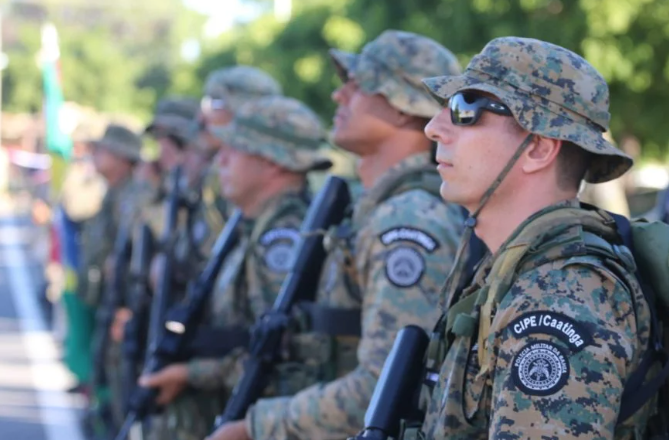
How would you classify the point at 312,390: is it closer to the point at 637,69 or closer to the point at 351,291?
the point at 351,291

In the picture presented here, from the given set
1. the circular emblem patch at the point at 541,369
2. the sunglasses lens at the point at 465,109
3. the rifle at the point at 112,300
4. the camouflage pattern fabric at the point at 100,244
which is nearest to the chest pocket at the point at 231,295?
the sunglasses lens at the point at 465,109

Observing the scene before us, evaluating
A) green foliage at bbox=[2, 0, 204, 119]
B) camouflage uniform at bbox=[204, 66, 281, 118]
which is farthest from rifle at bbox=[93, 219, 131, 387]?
green foliage at bbox=[2, 0, 204, 119]

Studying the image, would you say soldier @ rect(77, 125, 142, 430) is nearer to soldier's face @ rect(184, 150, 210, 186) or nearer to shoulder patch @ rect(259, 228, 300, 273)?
soldier's face @ rect(184, 150, 210, 186)

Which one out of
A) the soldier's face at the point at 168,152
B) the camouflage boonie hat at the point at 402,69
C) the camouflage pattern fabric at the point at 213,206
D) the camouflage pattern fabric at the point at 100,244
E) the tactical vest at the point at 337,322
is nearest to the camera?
the tactical vest at the point at 337,322

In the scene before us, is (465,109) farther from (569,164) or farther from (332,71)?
(332,71)

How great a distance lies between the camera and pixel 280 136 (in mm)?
4480

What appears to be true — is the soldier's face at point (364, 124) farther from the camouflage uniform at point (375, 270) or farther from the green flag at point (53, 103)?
the green flag at point (53, 103)

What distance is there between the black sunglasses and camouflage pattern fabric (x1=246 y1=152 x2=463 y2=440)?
0.69m

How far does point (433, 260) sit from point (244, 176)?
152 centimetres

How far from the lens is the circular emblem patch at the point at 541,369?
2059mm

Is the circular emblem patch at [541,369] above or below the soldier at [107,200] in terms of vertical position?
below

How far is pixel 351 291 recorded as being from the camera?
3525 mm

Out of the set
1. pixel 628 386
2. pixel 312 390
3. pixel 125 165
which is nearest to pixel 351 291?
pixel 312 390

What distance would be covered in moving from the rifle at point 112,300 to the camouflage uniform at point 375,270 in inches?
154
